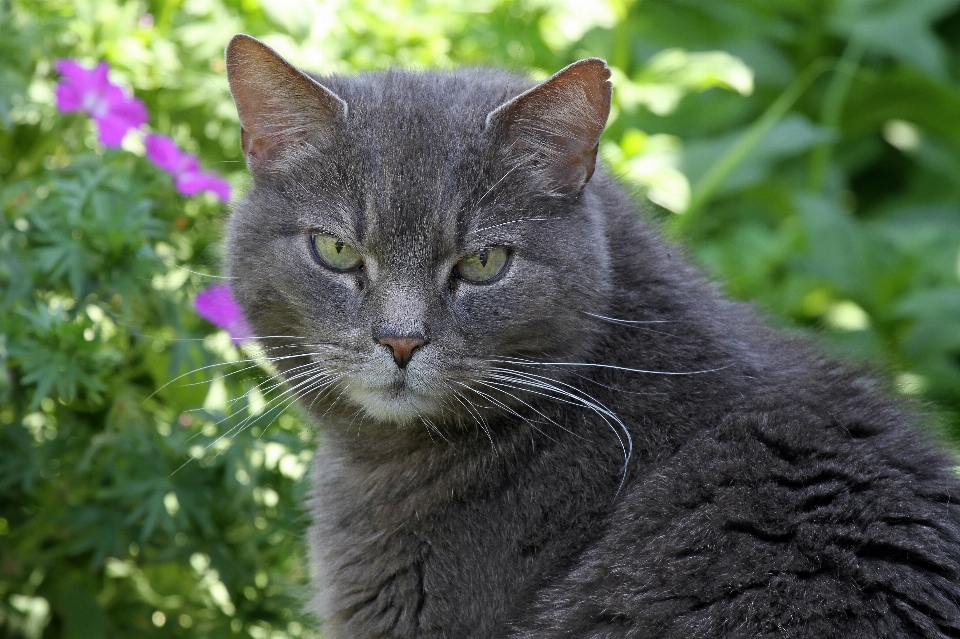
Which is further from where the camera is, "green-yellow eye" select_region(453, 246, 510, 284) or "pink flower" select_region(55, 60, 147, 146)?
"pink flower" select_region(55, 60, 147, 146)

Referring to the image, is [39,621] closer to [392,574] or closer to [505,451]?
[392,574]

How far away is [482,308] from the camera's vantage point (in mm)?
2000

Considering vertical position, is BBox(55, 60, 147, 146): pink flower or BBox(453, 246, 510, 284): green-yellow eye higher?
BBox(453, 246, 510, 284): green-yellow eye

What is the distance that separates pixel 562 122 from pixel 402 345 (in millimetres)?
502

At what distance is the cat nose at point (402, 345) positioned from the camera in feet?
6.33

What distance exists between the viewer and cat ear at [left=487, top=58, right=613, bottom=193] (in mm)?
1973

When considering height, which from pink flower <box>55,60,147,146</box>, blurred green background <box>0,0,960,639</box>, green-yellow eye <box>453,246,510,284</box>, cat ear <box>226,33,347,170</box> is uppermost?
cat ear <box>226,33,347,170</box>

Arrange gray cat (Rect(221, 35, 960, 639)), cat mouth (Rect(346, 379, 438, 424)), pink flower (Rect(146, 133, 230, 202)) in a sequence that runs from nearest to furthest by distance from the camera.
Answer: gray cat (Rect(221, 35, 960, 639)) → cat mouth (Rect(346, 379, 438, 424)) → pink flower (Rect(146, 133, 230, 202))

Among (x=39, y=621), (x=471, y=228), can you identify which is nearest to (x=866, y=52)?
(x=471, y=228)

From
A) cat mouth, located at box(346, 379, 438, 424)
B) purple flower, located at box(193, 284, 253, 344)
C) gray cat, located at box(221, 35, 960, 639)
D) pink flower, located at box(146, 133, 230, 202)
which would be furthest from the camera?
pink flower, located at box(146, 133, 230, 202)

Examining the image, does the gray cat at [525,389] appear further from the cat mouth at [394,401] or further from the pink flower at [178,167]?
the pink flower at [178,167]

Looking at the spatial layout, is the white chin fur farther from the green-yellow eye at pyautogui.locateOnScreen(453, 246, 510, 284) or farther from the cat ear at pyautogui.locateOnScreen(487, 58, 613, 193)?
the cat ear at pyautogui.locateOnScreen(487, 58, 613, 193)

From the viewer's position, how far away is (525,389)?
205 centimetres

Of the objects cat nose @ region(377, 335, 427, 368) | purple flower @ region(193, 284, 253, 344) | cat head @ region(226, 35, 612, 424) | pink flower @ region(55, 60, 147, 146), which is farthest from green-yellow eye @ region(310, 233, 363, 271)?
pink flower @ region(55, 60, 147, 146)
